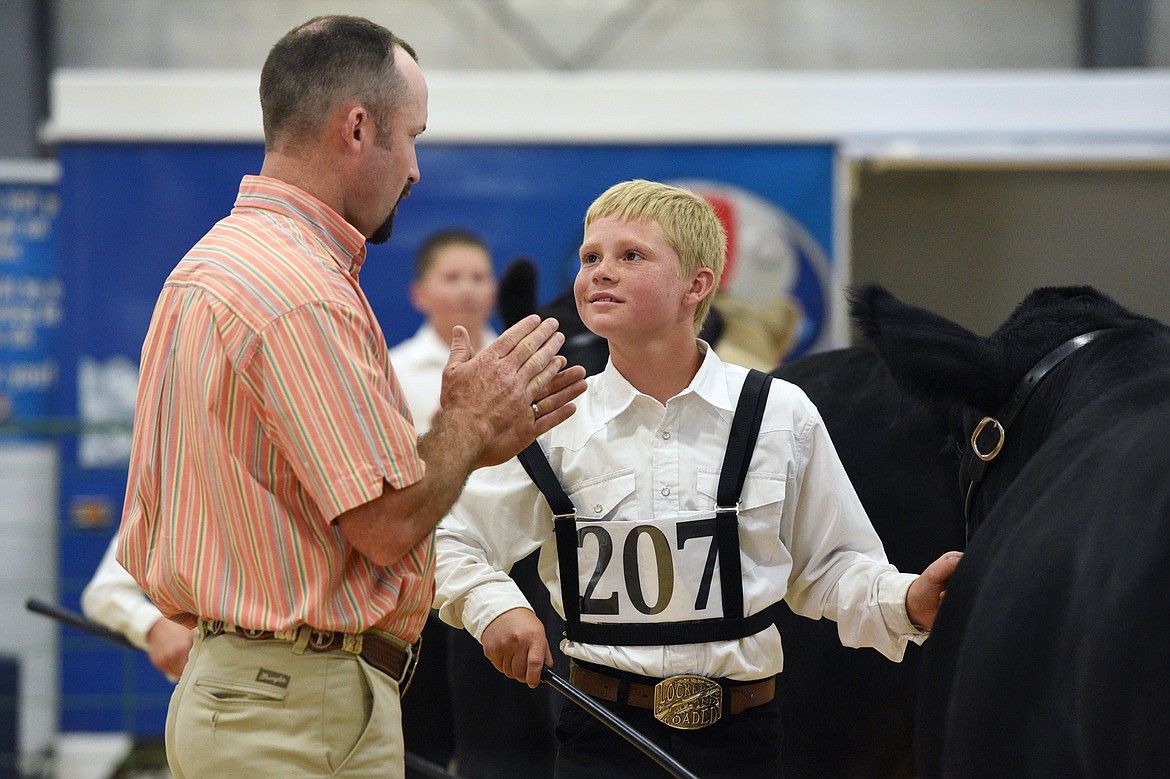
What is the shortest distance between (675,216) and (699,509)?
465 mm

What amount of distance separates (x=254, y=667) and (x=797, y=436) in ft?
3.02

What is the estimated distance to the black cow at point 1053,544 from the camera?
1268 mm

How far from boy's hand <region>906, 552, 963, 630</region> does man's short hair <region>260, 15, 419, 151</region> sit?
1.01 meters

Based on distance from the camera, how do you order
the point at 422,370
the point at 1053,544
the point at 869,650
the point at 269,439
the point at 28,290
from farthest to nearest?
the point at 28,290 → the point at 422,370 → the point at 869,650 → the point at 269,439 → the point at 1053,544

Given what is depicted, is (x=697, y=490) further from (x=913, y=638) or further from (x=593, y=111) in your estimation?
(x=593, y=111)

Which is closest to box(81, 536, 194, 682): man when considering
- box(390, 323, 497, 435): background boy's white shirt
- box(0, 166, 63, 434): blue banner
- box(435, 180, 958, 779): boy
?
box(435, 180, 958, 779): boy

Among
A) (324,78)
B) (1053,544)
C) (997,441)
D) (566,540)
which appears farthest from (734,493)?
(324,78)

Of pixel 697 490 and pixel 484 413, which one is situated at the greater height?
pixel 484 413

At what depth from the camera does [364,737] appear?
1.67 meters

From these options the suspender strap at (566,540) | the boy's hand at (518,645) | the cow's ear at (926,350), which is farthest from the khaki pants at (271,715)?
the cow's ear at (926,350)

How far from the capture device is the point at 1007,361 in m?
1.95

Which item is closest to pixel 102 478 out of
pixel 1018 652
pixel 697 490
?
pixel 697 490

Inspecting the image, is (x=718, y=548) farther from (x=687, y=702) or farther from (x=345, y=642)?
(x=345, y=642)

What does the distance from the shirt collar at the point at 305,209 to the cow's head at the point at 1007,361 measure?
2.71 feet
